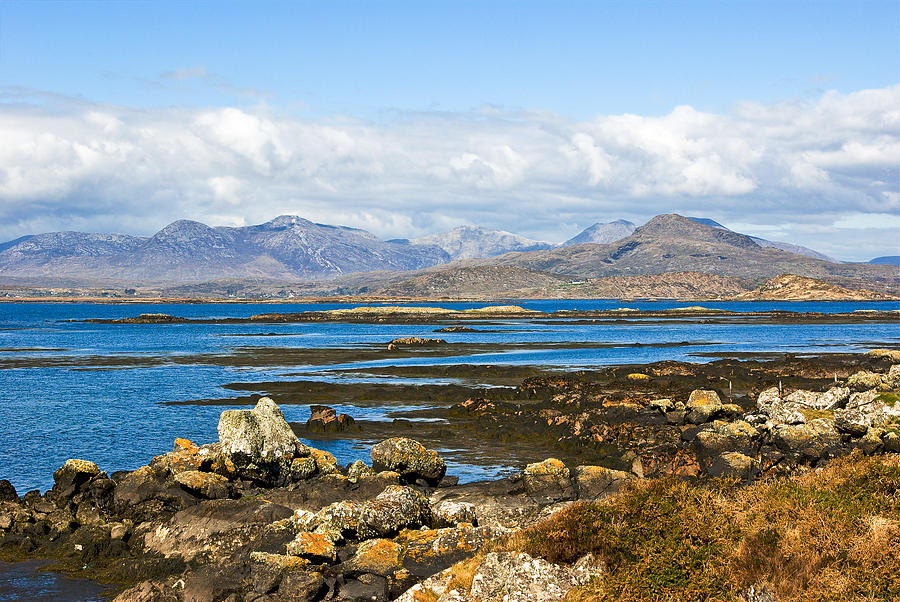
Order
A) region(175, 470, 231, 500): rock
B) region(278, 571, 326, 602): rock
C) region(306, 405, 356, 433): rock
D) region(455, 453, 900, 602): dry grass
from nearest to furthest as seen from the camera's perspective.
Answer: region(455, 453, 900, 602): dry grass
region(278, 571, 326, 602): rock
region(175, 470, 231, 500): rock
region(306, 405, 356, 433): rock

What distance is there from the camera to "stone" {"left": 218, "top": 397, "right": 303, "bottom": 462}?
80.6 ft

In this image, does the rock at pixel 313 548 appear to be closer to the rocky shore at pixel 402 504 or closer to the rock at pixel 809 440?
the rocky shore at pixel 402 504

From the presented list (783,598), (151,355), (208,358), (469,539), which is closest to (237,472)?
(469,539)

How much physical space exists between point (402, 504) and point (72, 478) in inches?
Answer: 462

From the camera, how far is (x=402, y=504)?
58.2 feet

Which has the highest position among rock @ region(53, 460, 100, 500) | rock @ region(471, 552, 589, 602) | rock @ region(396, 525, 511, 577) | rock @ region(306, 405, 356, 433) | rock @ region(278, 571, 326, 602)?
rock @ region(471, 552, 589, 602)

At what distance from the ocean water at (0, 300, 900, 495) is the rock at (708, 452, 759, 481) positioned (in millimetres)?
8324

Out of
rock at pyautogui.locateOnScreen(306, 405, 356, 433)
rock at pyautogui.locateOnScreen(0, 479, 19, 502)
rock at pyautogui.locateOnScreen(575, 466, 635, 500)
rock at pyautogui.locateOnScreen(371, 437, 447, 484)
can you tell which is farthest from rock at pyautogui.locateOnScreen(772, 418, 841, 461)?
rock at pyautogui.locateOnScreen(0, 479, 19, 502)

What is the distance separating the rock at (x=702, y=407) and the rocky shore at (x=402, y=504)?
0.10 meters

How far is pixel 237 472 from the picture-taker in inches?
968

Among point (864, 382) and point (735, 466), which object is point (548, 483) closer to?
point (735, 466)

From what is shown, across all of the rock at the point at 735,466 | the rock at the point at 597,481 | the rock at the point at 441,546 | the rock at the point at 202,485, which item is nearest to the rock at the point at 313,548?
the rock at the point at 441,546

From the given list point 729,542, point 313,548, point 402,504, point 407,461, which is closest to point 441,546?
point 402,504

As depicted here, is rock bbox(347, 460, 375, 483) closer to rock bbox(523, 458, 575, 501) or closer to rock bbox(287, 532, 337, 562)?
rock bbox(523, 458, 575, 501)
